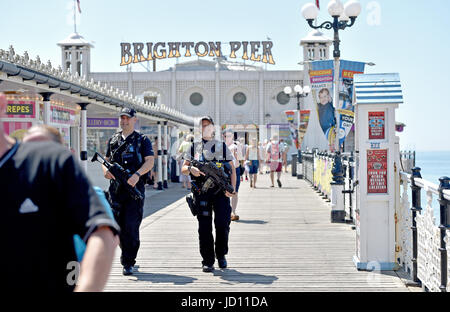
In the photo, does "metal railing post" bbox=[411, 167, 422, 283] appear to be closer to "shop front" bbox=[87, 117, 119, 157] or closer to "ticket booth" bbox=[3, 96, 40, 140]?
"ticket booth" bbox=[3, 96, 40, 140]

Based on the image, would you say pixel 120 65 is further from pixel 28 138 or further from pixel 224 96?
pixel 28 138

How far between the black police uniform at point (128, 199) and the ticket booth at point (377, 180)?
8.49 ft

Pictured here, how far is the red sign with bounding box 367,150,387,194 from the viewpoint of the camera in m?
7.52

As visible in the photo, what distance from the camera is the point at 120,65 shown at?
6166 centimetres

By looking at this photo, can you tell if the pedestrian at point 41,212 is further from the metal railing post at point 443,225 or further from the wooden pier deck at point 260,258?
the wooden pier deck at point 260,258

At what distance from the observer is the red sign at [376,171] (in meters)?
7.52

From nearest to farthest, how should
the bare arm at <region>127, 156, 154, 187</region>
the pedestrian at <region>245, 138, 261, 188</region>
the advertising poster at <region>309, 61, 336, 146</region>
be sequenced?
the bare arm at <region>127, 156, 154, 187</region> < the advertising poster at <region>309, 61, 336, 146</region> < the pedestrian at <region>245, 138, 261, 188</region>

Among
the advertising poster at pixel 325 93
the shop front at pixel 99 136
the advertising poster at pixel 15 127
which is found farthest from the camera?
the shop front at pixel 99 136

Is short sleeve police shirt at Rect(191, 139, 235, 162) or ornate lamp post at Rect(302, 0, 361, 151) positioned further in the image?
ornate lamp post at Rect(302, 0, 361, 151)

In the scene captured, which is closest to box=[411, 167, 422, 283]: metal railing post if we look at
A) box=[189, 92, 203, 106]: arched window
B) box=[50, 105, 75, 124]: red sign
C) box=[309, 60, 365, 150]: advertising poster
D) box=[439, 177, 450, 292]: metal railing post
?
box=[439, 177, 450, 292]: metal railing post

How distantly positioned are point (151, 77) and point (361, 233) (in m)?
52.6

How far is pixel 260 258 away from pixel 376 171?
1974 mm

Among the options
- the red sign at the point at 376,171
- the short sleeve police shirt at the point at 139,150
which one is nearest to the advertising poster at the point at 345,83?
the red sign at the point at 376,171
